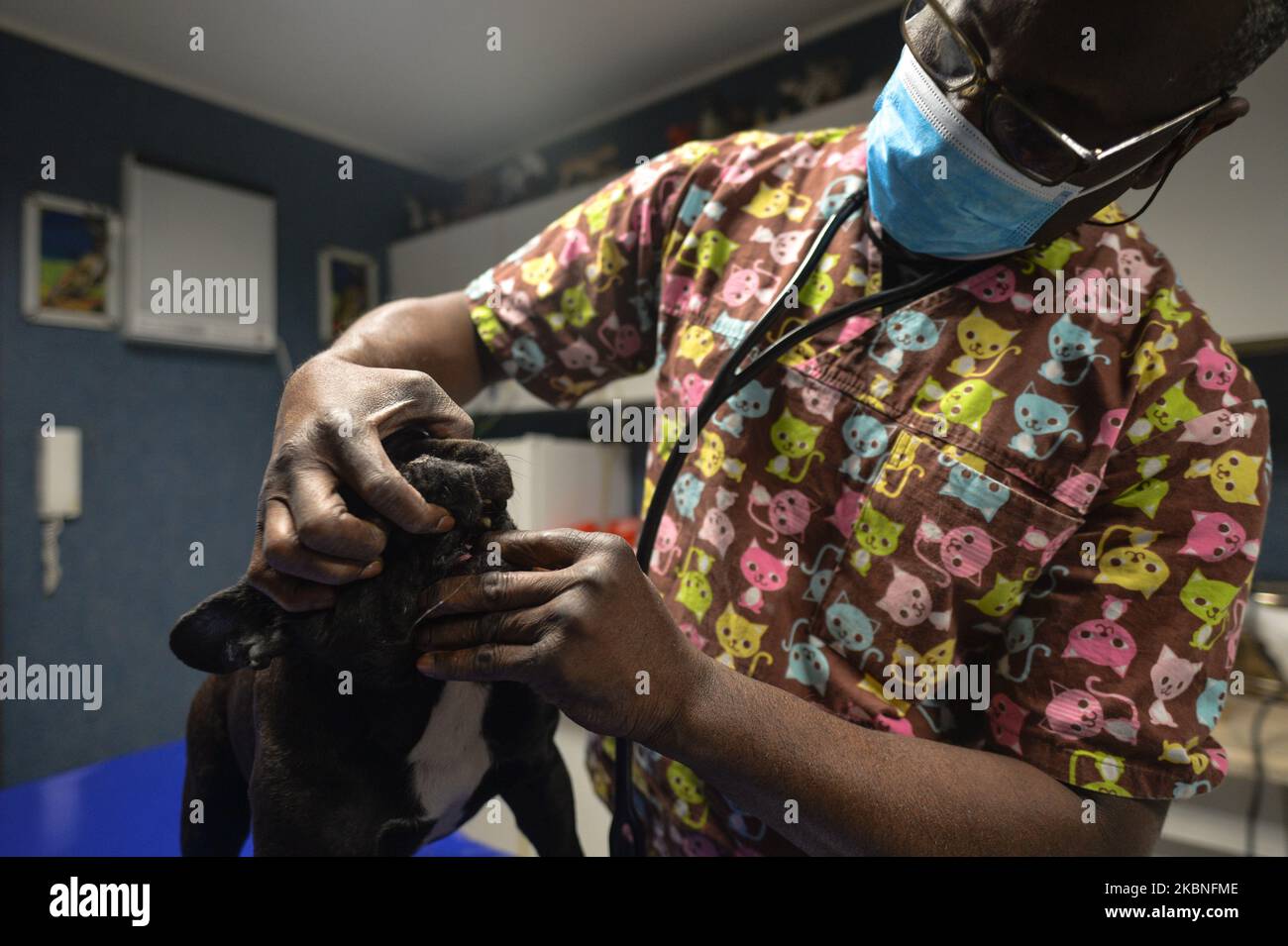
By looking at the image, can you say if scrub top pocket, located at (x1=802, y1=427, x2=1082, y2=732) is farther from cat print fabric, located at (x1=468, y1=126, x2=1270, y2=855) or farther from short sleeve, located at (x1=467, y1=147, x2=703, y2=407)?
short sleeve, located at (x1=467, y1=147, x2=703, y2=407)

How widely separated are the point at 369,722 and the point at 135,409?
838mm

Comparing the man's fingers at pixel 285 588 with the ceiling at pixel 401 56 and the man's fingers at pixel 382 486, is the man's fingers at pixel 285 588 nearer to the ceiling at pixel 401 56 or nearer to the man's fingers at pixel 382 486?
the man's fingers at pixel 382 486

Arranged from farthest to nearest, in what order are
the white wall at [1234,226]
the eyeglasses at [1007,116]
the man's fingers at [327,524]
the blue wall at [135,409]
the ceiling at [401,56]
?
the white wall at [1234,226] < the ceiling at [401,56] < the blue wall at [135,409] < the eyeglasses at [1007,116] < the man's fingers at [327,524]

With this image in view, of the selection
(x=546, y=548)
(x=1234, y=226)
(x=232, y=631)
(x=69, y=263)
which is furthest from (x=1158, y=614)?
(x=69, y=263)

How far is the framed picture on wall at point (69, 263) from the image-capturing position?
3.34 feet

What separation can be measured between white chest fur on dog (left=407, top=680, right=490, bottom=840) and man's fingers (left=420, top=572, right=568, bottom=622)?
140 millimetres

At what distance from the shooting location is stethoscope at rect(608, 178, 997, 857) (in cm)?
58

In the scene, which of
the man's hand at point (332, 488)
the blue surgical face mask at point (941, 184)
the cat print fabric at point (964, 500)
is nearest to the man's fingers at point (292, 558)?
the man's hand at point (332, 488)

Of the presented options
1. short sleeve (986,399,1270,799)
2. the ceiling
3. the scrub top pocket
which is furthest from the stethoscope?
the ceiling

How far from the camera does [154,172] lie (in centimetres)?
95

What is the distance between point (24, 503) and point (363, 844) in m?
1.26

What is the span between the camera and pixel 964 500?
0.59m
